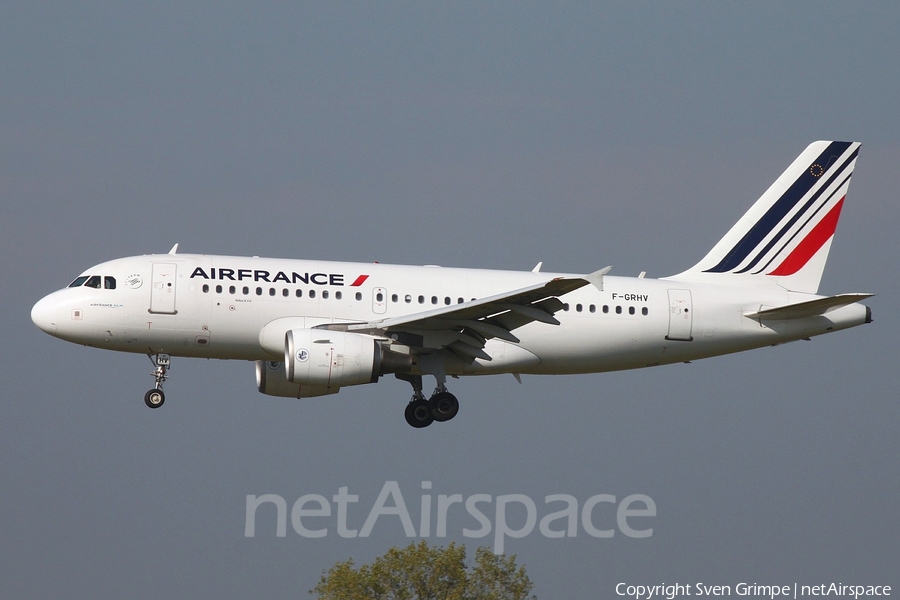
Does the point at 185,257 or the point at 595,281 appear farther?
the point at 185,257

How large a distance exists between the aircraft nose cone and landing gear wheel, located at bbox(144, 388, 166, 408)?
3.15 meters

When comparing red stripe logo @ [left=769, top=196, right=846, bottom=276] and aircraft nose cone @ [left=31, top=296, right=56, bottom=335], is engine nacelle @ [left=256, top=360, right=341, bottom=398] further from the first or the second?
red stripe logo @ [left=769, top=196, right=846, bottom=276]

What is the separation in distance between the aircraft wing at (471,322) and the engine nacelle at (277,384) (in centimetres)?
422

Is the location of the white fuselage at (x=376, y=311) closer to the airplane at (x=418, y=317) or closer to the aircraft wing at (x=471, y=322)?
the airplane at (x=418, y=317)

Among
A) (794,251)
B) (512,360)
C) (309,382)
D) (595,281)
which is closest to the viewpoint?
(595,281)

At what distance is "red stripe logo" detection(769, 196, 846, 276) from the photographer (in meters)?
40.7

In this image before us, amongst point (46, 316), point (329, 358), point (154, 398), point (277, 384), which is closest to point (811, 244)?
point (329, 358)

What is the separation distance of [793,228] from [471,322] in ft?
41.0

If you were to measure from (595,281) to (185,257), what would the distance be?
38.9ft

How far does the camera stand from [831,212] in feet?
138

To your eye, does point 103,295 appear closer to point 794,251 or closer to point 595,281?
point 595,281

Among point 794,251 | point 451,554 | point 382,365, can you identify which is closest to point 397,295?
point 382,365

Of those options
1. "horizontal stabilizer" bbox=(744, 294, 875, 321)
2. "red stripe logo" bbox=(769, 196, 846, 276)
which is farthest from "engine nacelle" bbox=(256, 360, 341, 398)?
"red stripe logo" bbox=(769, 196, 846, 276)

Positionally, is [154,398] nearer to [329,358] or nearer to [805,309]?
[329,358]
